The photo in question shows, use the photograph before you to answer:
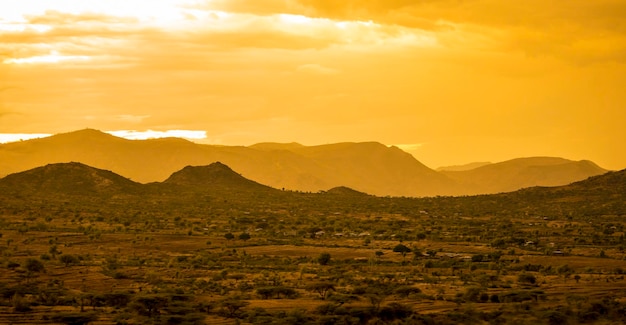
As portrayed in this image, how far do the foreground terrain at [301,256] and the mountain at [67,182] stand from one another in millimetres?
474

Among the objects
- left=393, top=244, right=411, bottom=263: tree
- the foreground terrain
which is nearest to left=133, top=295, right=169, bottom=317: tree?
the foreground terrain

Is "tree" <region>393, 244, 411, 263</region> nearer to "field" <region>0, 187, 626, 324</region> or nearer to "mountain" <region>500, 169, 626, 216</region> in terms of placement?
"field" <region>0, 187, 626, 324</region>

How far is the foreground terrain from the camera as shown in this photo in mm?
45562

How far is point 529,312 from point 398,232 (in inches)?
2010

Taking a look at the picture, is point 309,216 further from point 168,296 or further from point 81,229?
point 168,296

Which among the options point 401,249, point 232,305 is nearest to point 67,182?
point 401,249

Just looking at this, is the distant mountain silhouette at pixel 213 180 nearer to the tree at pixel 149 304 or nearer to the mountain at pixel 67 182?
the mountain at pixel 67 182

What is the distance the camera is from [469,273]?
61.1 metres

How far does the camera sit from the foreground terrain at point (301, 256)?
149 feet

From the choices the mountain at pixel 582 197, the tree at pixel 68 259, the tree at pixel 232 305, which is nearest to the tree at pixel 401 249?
the tree at pixel 68 259

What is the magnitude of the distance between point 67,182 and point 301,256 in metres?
79.6

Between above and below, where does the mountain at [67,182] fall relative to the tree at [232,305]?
above

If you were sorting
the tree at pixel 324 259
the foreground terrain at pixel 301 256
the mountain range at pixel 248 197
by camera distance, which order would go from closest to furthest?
the foreground terrain at pixel 301 256, the tree at pixel 324 259, the mountain range at pixel 248 197

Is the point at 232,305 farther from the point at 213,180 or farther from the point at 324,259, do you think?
the point at 213,180
